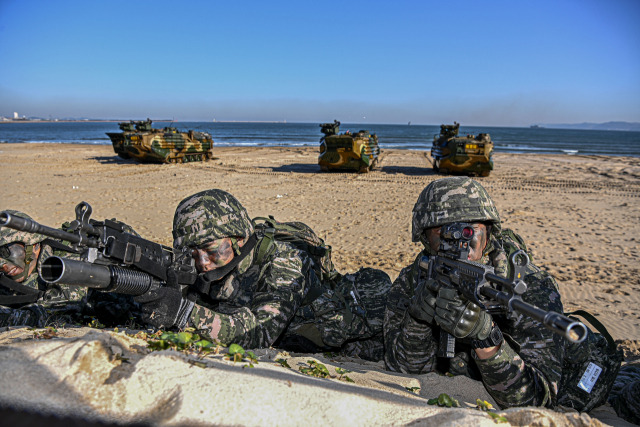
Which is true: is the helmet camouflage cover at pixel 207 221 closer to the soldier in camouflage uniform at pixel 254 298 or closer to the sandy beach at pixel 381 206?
the soldier in camouflage uniform at pixel 254 298

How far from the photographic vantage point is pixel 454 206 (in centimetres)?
335

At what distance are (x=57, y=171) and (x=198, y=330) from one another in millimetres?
19381

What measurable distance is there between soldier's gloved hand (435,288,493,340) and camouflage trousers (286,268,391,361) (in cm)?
143

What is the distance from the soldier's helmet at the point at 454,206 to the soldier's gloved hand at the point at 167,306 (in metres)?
1.91

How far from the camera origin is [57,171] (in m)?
19.3

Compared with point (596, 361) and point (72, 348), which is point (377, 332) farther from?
point (72, 348)

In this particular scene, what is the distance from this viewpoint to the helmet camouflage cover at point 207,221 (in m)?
3.67

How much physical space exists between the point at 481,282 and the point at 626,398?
5.88ft

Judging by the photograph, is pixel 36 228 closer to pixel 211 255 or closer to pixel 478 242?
pixel 211 255

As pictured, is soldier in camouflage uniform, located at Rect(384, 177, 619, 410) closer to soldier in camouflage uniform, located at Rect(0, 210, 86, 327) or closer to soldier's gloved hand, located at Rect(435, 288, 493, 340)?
soldier's gloved hand, located at Rect(435, 288, 493, 340)

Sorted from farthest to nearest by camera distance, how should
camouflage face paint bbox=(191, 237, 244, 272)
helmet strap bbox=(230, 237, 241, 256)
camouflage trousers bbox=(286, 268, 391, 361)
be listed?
camouflage trousers bbox=(286, 268, 391, 361) < helmet strap bbox=(230, 237, 241, 256) < camouflage face paint bbox=(191, 237, 244, 272)

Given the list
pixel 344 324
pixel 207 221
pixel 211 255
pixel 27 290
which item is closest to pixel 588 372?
pixel 344 324

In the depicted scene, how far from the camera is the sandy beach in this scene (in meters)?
6.95

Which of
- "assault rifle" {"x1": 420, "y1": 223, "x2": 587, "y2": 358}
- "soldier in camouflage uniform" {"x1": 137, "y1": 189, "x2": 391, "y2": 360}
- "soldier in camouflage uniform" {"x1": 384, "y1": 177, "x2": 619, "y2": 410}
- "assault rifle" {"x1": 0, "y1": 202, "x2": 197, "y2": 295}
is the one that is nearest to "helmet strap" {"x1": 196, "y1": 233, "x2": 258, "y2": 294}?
"soldier in camouflage uniform" {"x1": 137, "y1": 189, "x2": 391, "y2": 360}
